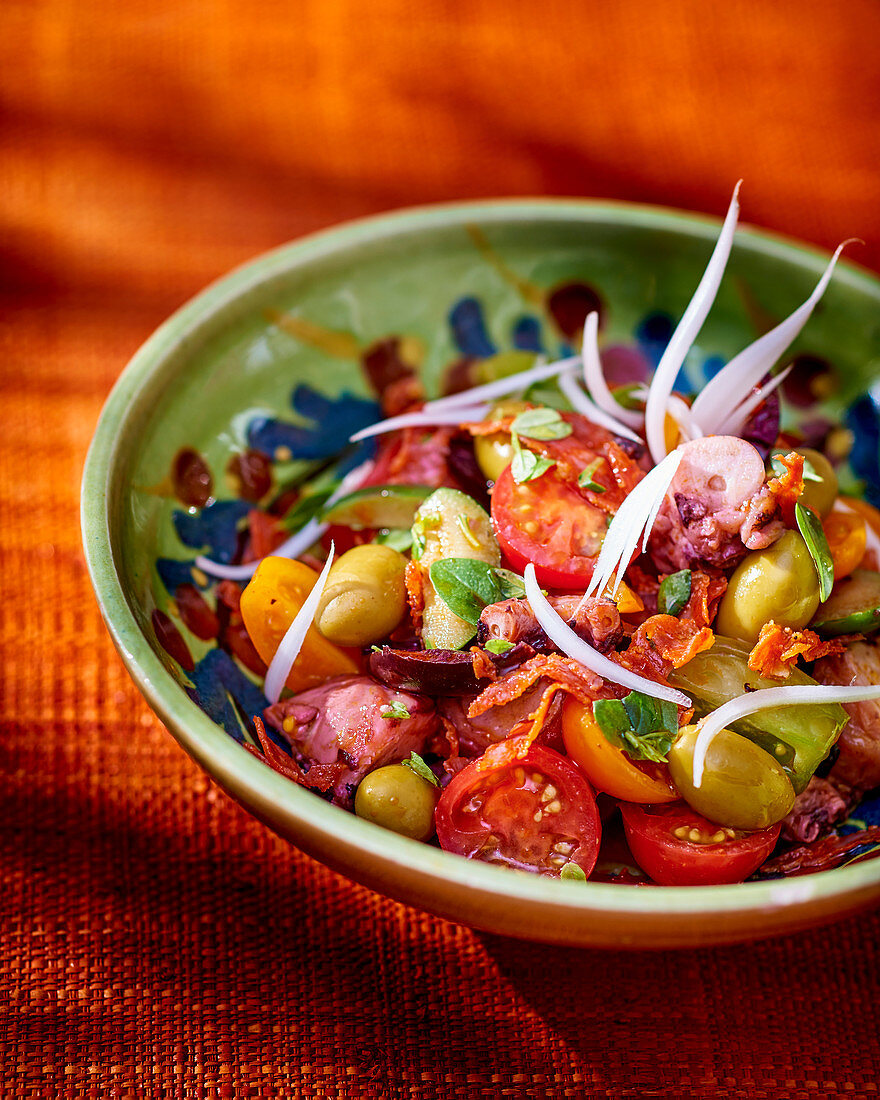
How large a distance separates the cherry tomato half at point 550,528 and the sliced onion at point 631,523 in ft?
0.26

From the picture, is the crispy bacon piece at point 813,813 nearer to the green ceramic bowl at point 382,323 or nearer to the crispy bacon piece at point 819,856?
the crispy bacon piece at point 819,856

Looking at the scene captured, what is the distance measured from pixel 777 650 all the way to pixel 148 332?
214 cm

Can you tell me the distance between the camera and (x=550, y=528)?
6.55 feet

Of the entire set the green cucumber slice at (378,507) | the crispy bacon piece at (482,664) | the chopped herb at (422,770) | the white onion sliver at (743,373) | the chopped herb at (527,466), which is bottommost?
the chopped herb at (422,770)

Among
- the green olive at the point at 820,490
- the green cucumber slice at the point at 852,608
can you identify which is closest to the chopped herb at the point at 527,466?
the green olive at the point at 820,490

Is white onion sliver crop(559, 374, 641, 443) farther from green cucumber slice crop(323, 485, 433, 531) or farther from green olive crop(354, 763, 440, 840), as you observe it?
green olive crop(354, 763, 440, 840)

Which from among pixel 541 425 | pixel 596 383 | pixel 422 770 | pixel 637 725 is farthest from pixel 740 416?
pixel 422 770

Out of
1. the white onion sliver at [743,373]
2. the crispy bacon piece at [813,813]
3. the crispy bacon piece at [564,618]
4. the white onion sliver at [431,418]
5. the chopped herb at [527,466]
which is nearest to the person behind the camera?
the crispy bacon piece at [564,618]

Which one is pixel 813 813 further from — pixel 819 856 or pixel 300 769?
pixel 300 769

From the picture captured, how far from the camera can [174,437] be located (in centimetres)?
228

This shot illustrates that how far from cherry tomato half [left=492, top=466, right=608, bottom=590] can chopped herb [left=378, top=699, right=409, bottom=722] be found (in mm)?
379

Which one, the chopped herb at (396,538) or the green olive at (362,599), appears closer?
the green olive at (362,599)

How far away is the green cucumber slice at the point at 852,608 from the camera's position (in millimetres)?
1941

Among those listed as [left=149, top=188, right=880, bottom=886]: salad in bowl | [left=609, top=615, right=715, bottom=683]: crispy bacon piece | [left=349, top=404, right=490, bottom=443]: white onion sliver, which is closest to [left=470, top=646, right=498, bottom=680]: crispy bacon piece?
[left=149, top=188, right=880, bottom=886]: salad in bowl
